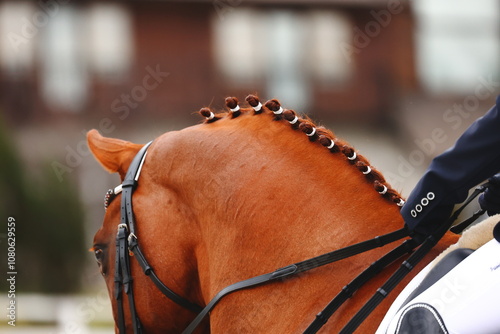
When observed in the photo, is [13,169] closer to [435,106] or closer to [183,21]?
[183,21]

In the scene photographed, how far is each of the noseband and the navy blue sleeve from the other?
119cm

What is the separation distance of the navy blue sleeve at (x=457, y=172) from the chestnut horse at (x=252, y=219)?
0.25 meters

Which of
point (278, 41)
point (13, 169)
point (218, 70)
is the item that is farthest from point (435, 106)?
point (13, 169)

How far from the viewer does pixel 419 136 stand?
64.0 ft

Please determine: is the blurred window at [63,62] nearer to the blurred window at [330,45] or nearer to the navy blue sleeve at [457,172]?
the blurred window at [330,45]

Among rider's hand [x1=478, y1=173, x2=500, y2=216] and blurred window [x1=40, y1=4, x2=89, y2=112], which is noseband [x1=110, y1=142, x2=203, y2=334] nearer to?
→ rider's hand [x1=478, y1=173, x2=500, y2=216]

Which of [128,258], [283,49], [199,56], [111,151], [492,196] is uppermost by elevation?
[492,196]

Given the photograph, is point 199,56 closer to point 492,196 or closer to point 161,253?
point 161,253

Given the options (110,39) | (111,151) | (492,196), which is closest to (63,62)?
(110,39)

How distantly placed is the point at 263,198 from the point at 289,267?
340 mm

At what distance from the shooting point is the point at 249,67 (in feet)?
65.8

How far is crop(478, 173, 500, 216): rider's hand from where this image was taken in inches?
Answer: 91.0

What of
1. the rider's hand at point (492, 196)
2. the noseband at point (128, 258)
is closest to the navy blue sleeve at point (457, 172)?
the rider's hand at point (492, 196)

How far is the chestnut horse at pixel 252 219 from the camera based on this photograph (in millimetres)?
2619
